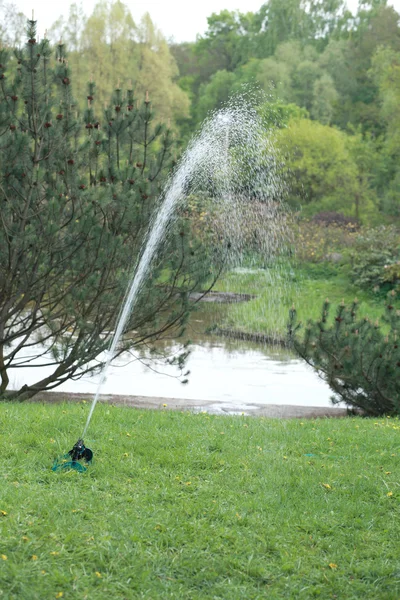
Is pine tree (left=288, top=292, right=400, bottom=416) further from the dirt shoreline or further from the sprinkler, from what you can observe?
the sprinkler

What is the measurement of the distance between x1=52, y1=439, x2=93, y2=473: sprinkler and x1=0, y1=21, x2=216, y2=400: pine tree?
2.20 meters

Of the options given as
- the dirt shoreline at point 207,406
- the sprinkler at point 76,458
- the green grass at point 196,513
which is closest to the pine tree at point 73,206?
the dirt shoreline at point 207,406

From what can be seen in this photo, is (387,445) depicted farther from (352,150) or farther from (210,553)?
(352,150)

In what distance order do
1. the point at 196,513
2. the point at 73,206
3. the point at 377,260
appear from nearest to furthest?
the point at 196,513 < the point at 73,206 < the point at 377,260

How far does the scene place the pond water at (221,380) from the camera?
909 centimetres

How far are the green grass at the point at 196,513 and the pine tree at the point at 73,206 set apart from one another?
4.46 ft

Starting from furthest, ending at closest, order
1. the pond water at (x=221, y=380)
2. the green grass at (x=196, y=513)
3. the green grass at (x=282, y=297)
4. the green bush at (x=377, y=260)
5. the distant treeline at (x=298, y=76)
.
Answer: the distant treeline at (x=298, y=76) < the green bush at (x=377, y=260) < the green grass at (x=282, y=297) < the pond water at (x=221, y=380) < the green grass at (x=196, y=513)

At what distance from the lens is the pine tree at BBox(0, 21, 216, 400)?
6668 mm

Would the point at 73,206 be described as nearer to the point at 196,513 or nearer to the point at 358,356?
the point at 358,356

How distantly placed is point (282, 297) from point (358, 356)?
11800mm

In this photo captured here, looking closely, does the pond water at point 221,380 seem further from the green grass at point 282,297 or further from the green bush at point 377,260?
the green bush at point 377,260

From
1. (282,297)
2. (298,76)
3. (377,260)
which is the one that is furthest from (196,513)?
(298,76)

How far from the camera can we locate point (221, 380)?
397 inches

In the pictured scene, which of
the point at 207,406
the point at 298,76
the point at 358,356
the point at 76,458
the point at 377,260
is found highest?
the point at 298,76
